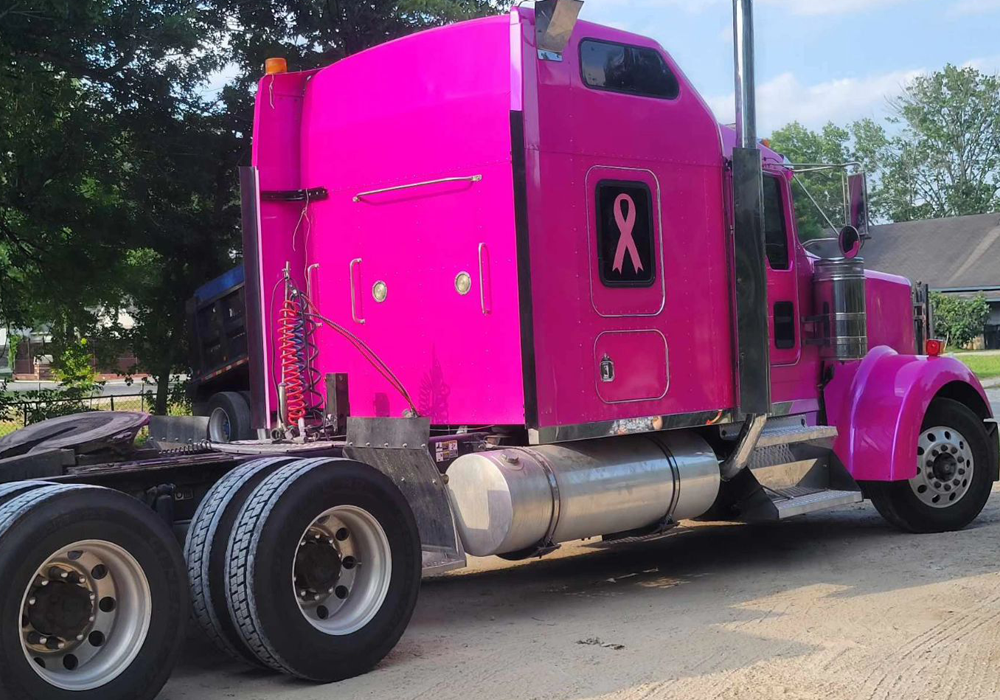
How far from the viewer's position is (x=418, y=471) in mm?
6309

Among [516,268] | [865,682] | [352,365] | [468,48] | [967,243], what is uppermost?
[967,243]

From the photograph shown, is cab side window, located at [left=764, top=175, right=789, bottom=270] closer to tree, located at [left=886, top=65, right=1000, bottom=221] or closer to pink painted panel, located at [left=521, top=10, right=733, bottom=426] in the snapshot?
pink painted panel, located at [left=521, top=10, right=733, bottom=426]

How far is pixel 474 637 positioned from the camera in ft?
20.2

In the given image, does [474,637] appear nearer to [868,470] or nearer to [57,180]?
[868,470]

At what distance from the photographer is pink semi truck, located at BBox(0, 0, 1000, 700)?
18.3ft

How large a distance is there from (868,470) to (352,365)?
3.85 metres

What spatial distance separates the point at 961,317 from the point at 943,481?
43934mm

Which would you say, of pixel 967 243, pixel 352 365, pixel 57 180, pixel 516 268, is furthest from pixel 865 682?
pixel 967 243

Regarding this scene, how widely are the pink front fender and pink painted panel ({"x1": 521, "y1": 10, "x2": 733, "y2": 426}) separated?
4.42 ft

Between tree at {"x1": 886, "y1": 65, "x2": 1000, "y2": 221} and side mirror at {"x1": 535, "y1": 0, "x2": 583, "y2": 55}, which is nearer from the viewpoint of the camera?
side mirror at {"x1": 535, "y1": 0, "x2": 583, "y2": 55}

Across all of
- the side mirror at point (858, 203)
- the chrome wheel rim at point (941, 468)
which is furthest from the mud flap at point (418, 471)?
the chrome wheel rim at point (941, 468)

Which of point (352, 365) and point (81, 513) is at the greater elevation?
point (352, 365)

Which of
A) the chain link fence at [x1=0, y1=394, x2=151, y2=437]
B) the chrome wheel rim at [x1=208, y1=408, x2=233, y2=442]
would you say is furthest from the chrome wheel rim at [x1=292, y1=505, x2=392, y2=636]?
the chain link fence at [x1=0, y1=394, x2=151, y2=437]

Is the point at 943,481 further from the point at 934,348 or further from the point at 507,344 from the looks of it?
the point at 507,344
